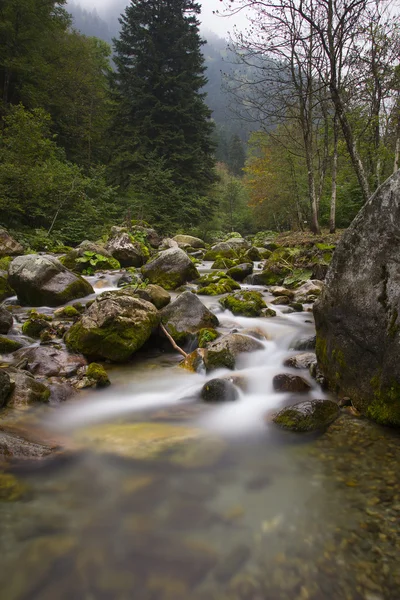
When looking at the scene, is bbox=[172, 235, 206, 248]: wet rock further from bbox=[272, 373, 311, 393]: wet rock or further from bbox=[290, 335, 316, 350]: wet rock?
bbox=[272, 373, 311, 393]: wet rock

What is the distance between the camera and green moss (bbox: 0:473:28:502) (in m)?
2.28

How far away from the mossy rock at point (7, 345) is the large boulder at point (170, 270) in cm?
493

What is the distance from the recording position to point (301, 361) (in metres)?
4.79

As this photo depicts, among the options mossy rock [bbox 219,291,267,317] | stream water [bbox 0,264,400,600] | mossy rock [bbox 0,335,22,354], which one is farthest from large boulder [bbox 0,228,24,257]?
stream water [bbox 0,264,400,600]

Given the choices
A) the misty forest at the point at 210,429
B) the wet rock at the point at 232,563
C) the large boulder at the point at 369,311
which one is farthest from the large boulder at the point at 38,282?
the wet rock at the point at 232,563

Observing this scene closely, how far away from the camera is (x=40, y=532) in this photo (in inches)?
79.7

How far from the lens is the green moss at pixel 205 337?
5.52 m

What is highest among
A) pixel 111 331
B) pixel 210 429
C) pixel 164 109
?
pixel 164 109

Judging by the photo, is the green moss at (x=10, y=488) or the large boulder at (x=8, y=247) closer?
the green moss at (x=10, y=488)

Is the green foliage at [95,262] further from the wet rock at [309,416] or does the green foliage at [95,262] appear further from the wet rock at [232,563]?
the wet rock at [232,563]

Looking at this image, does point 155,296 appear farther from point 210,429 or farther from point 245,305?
point 210,429

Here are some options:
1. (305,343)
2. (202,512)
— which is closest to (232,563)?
(202,512)

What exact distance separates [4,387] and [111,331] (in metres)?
1.71

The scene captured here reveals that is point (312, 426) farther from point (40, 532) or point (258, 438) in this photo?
point (40, 532)
